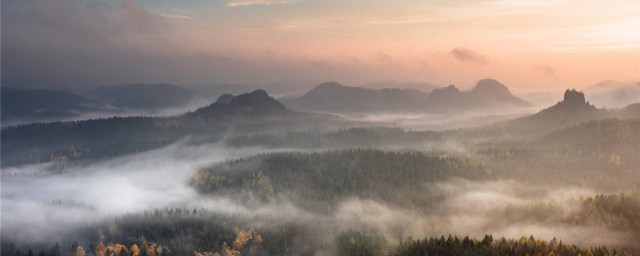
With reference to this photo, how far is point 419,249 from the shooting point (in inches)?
7682

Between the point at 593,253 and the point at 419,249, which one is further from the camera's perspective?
the point at 419,249

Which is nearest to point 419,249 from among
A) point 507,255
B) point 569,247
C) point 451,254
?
point 451,254

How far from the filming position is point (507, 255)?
172125 millimetres

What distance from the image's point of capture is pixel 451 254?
18012cm

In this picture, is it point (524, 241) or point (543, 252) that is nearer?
point (543, 252)

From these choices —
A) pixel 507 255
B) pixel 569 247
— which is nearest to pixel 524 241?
pixel 569 247

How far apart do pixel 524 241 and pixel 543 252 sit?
57.0ft

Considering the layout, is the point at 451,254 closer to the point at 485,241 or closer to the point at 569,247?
the point at 485,241

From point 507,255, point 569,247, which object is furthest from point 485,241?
point 569,247

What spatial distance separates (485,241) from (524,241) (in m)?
20.9

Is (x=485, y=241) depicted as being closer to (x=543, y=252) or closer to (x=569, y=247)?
(x=543, y=252)

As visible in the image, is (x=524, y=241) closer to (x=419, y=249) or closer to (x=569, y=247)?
(x=569, y=247)

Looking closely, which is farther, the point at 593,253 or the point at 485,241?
the point at 485,241

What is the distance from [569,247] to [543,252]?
18.2 m
